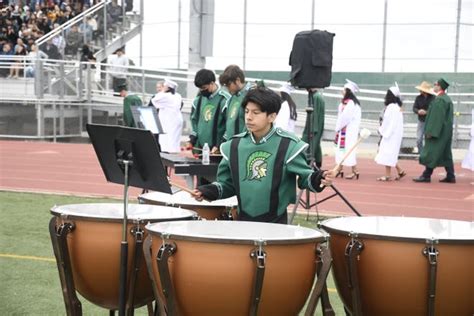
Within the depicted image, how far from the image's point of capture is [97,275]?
491 cm

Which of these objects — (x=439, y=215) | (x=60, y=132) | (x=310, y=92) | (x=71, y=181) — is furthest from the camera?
(x=60, y=132)

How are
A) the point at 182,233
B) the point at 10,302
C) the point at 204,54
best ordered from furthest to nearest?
the point at 204,54 → the point at 10,302 → the point at 182,233

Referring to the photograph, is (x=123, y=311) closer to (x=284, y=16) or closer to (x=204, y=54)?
(x=204, y=54)

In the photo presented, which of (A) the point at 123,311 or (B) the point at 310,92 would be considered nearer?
(A) the point at 123,311

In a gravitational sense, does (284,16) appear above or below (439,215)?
above

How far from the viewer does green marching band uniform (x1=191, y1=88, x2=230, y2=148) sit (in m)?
9.46

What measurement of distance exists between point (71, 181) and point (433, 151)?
6.04 meters

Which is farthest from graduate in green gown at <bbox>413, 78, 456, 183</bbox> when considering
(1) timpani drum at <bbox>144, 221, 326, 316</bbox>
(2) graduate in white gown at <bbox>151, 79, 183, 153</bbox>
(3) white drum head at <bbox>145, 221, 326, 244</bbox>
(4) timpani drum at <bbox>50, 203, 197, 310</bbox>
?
(1) timpani drum at <bbox>144, 221, 326, 316</bbox>

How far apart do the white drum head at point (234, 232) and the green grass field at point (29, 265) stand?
1992 mm

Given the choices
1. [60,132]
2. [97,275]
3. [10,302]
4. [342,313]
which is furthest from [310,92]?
[60,132]

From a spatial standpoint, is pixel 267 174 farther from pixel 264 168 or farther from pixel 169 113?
pixel 169 113

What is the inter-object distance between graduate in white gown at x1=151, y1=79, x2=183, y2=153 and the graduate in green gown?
Result: 15.4ft

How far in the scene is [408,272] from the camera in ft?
14.4

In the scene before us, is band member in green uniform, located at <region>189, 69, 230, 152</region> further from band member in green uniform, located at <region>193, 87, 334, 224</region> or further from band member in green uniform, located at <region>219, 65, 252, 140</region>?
band member in green uniform, located at <region>193, 87, 334, 224</region>
